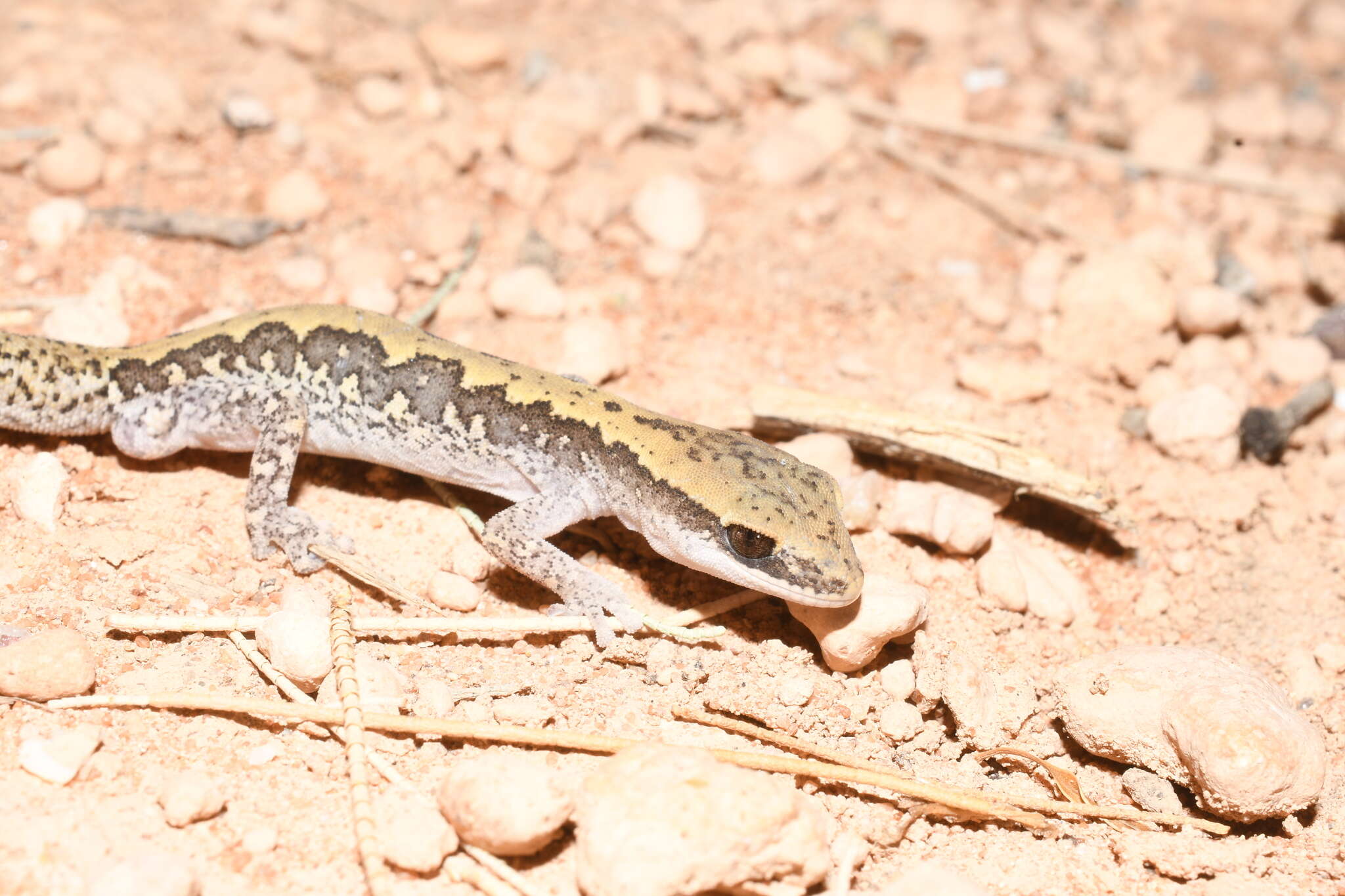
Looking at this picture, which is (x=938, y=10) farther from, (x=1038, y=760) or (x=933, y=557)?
(x=1038, y=760)

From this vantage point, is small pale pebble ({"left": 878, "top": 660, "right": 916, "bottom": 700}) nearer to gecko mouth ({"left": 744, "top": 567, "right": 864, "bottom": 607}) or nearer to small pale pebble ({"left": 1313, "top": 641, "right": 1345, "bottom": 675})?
gecko mouth ({"left": 744, "top": 567, "right": 864, "bottom": 607})

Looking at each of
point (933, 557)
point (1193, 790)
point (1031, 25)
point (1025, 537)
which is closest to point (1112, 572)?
point (1025, 537)

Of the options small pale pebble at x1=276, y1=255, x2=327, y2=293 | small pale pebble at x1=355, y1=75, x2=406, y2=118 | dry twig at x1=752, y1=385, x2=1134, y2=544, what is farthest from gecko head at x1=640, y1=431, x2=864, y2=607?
small pale pebble at x1=355, y1=75, x2=406, y2=118

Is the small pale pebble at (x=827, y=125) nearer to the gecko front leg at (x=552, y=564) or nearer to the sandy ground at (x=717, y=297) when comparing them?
the sandy ground at (x=717, y=297)

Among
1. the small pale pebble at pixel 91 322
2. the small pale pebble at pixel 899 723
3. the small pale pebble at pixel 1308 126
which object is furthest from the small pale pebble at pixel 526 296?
the small pale pebble at pixel 1308 126

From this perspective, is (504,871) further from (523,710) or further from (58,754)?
(58,754)
